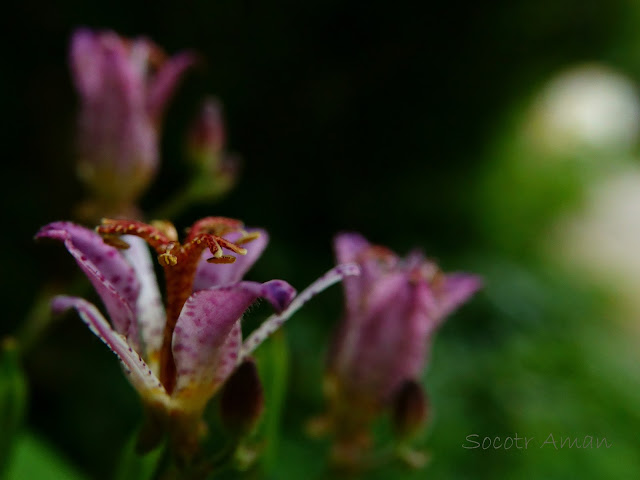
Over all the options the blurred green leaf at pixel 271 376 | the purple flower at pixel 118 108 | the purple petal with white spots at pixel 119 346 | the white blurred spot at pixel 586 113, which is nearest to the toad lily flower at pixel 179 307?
the purple petal with white spots at pixel 119 346

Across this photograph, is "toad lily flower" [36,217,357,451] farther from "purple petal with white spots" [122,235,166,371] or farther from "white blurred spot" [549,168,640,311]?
"white blurred spot" [549,168,640,311]

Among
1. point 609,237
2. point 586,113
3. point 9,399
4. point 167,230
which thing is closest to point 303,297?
point 167,230

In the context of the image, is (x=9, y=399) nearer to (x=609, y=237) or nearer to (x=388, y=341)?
(x=388, y=341)

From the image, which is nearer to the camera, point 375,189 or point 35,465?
point 35,465

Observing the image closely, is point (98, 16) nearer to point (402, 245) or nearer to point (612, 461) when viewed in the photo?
point (402, 245)

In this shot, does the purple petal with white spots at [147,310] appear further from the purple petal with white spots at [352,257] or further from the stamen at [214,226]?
the purple petal with white spots at [352,257]

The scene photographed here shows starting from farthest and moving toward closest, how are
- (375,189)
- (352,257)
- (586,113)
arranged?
1. (586,113)
2. (375,189)
3. (352,257)
